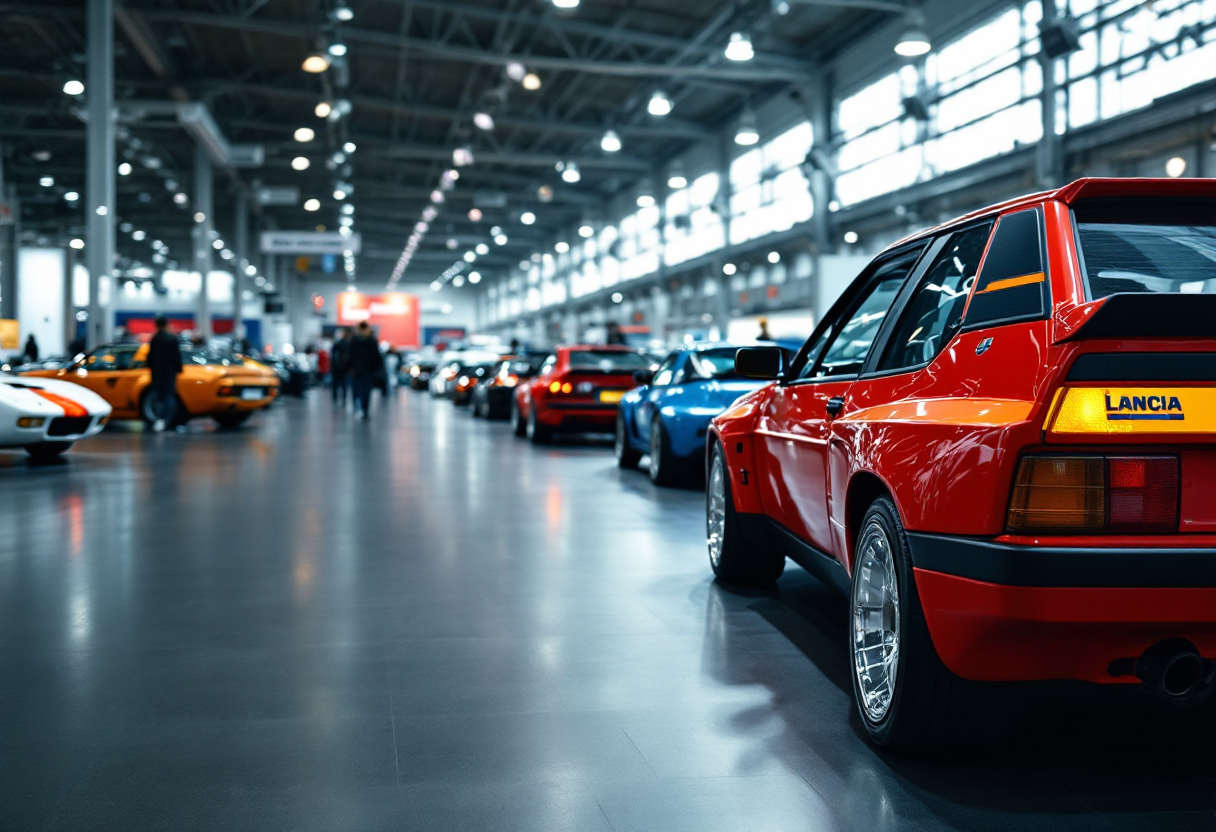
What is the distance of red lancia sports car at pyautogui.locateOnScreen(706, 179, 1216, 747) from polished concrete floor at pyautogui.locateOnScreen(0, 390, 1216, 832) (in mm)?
325

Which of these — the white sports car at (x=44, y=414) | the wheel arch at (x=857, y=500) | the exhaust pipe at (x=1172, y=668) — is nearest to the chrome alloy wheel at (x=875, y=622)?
the wheel arch at (x=857, y=500)

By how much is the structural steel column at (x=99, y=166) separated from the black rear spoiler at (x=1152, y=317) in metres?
21.4

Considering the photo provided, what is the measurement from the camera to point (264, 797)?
3074mm

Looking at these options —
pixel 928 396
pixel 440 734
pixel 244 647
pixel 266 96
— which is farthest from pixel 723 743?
pixel 266 96

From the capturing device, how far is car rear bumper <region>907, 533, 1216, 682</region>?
2.75m

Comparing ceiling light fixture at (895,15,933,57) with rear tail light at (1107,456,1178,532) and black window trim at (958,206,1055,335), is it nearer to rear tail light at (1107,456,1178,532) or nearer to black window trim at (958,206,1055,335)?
black window trim at (958,206,1055,335)

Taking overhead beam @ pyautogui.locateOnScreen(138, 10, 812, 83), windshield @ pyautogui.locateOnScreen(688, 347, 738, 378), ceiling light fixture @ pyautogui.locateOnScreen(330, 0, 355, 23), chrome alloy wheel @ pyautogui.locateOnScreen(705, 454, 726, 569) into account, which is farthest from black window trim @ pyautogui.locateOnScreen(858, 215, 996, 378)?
overhead beam @ pyautogui.locateOnScreen(138, 10, 812, 83)

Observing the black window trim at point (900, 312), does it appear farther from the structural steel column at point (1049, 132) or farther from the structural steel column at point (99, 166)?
the structural steel column at point (99, 166)

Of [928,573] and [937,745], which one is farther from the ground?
[928,573]

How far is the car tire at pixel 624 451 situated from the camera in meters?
12.8

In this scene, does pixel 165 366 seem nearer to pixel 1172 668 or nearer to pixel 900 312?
pixel 900 312

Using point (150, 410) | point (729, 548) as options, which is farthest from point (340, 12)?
point (729, 548)

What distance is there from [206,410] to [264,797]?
17.1 metres

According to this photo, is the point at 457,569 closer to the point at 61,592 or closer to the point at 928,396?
the point at 61,592
